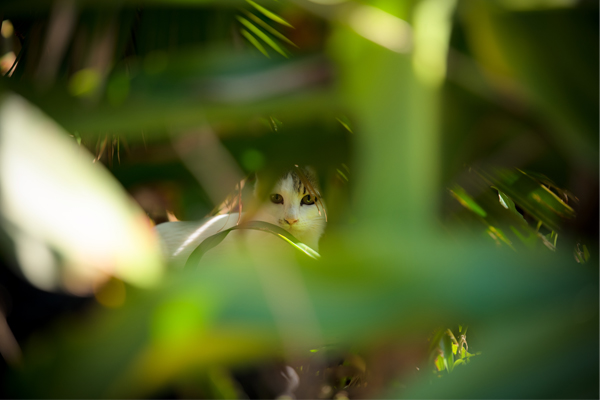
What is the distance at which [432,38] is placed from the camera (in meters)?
0.15

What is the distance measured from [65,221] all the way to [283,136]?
0.46ft

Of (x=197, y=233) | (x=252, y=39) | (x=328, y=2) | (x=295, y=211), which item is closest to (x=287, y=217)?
(x=295, y=211)

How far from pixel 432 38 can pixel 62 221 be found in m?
0.15

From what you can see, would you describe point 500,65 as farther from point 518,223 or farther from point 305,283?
point 518,223

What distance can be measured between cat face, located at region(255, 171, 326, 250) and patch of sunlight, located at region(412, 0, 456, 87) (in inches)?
27.4

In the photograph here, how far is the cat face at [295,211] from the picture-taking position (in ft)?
2.83

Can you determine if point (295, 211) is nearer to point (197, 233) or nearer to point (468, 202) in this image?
point (197, 233)

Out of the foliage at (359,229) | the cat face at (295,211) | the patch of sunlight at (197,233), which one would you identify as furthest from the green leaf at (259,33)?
the cat face at (295,211)

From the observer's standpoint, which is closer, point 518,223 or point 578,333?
point 578,333

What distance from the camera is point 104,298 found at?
14 cm

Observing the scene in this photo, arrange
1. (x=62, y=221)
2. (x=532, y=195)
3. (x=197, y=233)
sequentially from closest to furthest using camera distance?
(x=62, y=221), (x=532, y=195), (x=197, y=233)

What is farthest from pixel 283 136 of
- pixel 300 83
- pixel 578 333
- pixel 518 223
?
pixel 518 223

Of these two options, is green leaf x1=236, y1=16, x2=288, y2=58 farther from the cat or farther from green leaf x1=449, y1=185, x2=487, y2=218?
the cat

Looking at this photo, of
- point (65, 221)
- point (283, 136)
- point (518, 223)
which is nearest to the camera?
point (65, 221)
